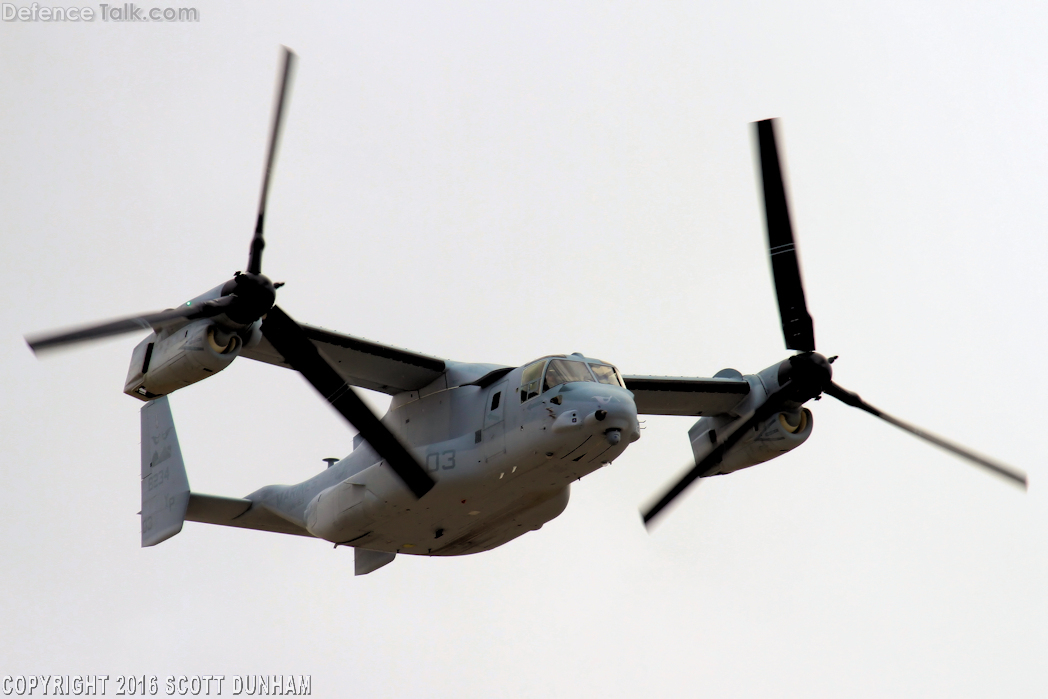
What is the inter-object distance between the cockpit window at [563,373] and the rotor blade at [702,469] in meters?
4.51

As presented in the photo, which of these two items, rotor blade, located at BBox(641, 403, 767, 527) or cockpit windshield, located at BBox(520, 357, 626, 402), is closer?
cockpit windshield, located at BBox(520, 357, 626, 402)

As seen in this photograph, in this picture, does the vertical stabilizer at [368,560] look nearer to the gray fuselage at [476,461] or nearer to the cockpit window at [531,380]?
the gray fuselage at [476,461]

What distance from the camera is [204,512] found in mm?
22219

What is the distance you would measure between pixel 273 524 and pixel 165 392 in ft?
15.5

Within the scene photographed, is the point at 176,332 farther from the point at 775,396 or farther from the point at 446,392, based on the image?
the point at 775,396

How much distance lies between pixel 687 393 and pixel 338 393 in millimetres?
7780

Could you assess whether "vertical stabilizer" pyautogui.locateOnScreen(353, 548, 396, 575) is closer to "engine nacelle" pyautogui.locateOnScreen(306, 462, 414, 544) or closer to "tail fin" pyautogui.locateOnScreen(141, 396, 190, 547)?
"engine nacelle" pyautogui.locateOnScreen(306, 462, 414, 544)

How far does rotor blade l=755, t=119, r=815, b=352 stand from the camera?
20062 millimetres

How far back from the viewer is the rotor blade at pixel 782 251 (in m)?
20.1

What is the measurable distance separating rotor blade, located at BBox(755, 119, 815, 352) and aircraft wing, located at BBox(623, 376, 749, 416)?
7.03ft

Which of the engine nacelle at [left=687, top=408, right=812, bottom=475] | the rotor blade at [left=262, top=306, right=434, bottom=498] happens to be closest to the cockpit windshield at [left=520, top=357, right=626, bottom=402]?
the rotor blade at [left=262, top=306, right=434, bottom=498]

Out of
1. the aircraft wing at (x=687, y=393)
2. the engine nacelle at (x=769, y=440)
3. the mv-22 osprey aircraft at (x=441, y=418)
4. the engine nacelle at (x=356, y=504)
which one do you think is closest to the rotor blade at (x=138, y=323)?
the mv-22 osprey aircraft at (x=441, y=418)

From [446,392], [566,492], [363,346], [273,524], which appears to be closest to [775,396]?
[566,492]

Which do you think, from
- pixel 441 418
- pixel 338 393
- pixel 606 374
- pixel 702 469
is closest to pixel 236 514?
pixel 338 393
